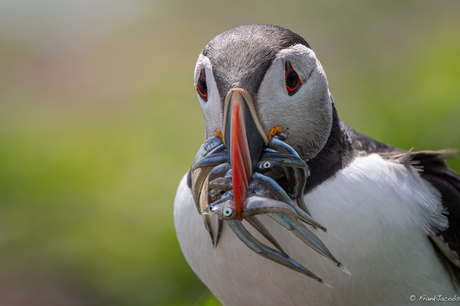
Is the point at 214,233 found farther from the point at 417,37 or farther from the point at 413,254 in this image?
the point at 417,37

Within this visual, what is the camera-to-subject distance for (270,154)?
1.85 meters

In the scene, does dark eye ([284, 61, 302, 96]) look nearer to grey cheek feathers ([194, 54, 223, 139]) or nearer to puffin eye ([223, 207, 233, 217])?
grey cheek feathers ([194, 54, 223, 139])

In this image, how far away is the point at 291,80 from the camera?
207 centimetres

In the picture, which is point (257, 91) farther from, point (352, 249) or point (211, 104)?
point (352, 249)

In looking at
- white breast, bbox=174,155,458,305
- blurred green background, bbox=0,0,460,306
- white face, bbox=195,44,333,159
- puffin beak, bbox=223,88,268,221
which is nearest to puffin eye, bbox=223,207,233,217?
puffin beak, bbox=223,88,268,221

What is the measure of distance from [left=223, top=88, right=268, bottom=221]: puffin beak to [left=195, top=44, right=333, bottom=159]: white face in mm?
59

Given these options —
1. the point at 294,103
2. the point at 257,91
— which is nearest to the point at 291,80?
the point at 294,103

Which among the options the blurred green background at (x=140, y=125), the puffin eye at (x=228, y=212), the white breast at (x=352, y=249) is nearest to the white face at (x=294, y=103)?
the white breast at (x=352, y=249)

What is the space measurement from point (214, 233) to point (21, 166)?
16.2 feet

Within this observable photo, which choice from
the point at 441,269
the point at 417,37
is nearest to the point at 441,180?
the point at 441,269

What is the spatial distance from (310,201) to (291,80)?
1.86 ft

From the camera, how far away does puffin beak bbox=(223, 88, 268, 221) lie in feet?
5.62

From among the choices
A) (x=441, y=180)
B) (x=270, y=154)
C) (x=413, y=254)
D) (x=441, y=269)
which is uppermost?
(x=270, y=154)

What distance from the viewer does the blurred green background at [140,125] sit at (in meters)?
5.24
